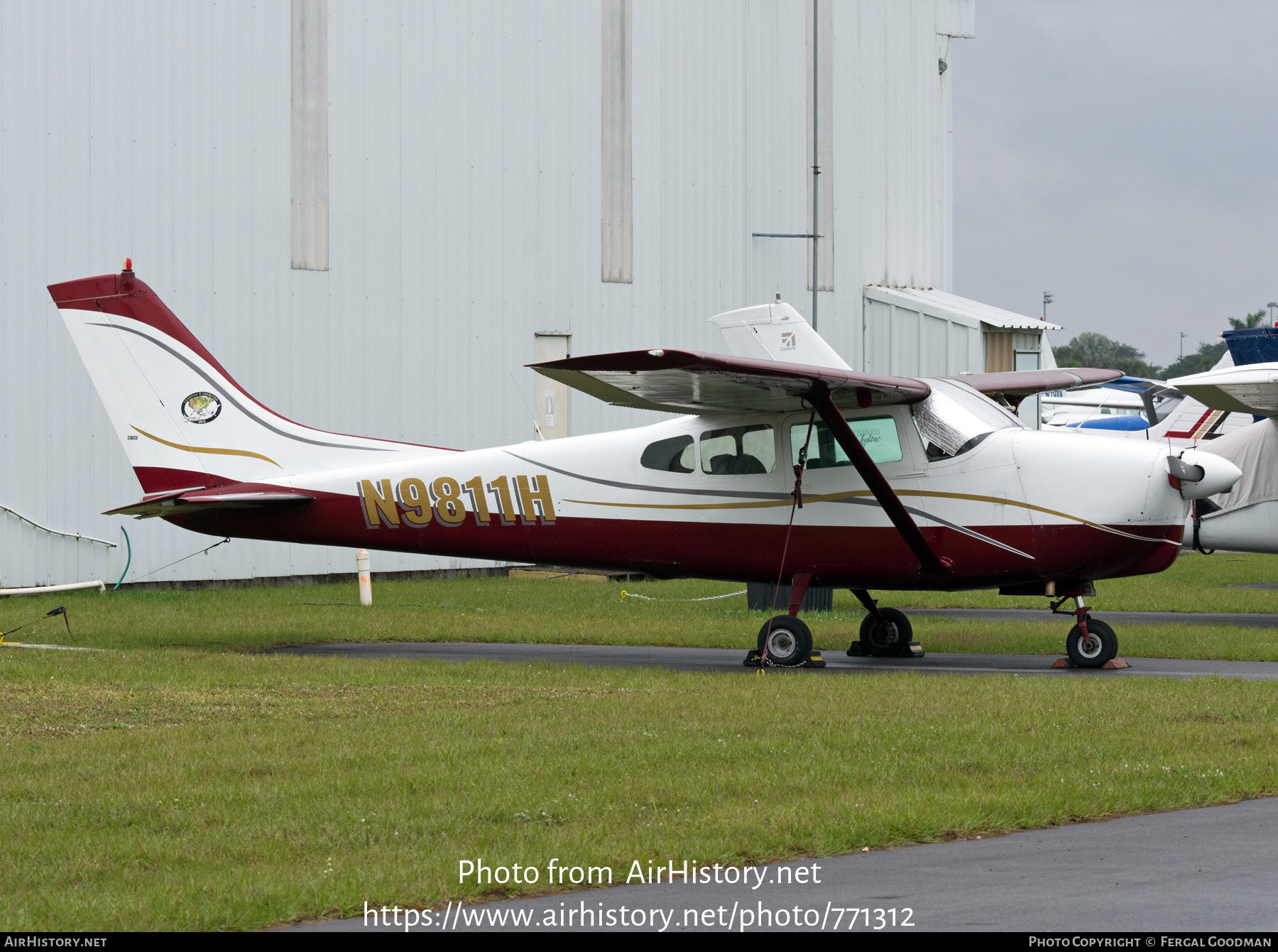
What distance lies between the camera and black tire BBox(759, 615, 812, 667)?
13.2 metres

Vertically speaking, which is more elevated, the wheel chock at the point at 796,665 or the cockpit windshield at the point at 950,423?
the cockpit windshield at the point at 950,423

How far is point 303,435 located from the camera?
15.3 metres

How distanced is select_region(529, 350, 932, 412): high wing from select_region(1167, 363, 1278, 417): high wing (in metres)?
5.71

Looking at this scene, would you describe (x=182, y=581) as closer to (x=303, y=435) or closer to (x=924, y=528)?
(x=303, y=435)

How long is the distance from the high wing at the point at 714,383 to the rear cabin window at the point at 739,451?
0.69 feet

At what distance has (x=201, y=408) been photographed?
1530 cm

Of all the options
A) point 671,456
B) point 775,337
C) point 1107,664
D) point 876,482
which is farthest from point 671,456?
point 1107,664

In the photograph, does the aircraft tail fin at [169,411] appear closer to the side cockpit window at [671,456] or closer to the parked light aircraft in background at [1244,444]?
the side cockpit window at [671,456]

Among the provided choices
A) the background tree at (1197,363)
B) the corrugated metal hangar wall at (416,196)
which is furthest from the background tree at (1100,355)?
the corrugated metal hangar wall at (416,196)

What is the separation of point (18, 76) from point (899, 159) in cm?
1699

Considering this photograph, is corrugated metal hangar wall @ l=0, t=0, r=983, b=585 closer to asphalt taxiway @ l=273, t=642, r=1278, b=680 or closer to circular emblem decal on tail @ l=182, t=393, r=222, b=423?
circular emblem decal on tail @ l=182, t=393, r=222, b=423

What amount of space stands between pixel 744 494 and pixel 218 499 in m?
5.30

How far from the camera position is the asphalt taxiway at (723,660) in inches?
504

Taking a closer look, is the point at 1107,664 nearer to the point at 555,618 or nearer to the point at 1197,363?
the point at 555,618
